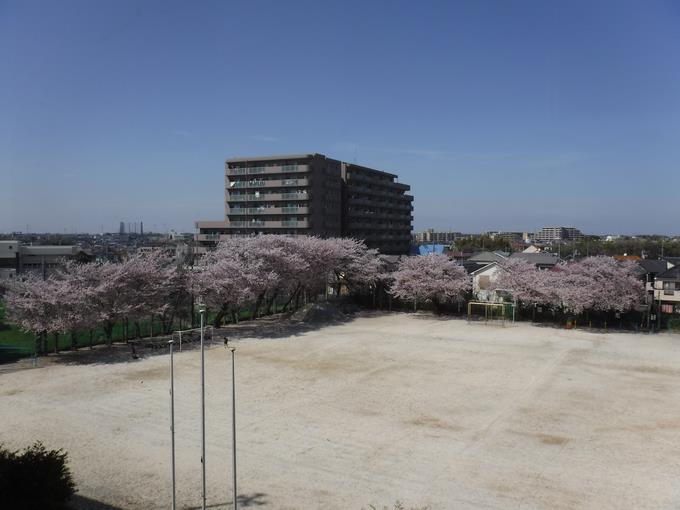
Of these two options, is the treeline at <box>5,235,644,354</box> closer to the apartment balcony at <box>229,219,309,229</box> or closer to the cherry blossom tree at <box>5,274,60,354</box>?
the cherry blossom tree at <box>5,274,60,354</box>

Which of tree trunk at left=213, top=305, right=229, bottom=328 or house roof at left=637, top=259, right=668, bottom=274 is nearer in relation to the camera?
tree trunk at left=213, top=305, right=229, bottom=328

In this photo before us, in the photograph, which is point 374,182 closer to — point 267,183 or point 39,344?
point 267,183

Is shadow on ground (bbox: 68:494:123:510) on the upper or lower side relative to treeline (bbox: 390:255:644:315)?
lower

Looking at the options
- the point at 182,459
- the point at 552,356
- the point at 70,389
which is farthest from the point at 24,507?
the point at 552,356

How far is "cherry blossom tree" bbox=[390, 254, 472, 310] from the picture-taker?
3359 cm

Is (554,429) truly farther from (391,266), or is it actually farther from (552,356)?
(391,266)

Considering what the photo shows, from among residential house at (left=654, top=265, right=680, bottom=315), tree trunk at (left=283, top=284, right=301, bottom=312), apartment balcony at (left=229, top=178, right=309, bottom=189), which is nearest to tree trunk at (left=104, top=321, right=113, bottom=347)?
tree trunk at (left=283, top=284, right=301, bottom=312)

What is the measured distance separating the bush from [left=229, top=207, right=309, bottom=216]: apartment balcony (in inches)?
2066

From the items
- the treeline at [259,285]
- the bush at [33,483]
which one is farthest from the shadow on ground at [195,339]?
the bush at [33,483]

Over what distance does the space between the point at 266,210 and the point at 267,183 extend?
3321mm

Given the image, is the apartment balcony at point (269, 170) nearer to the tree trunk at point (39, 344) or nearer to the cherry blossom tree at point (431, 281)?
the cherry blossom tree at point (431, 281)

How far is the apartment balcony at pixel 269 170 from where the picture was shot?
60016mm

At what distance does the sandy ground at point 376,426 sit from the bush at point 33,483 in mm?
1800

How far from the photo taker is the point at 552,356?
876 inches
